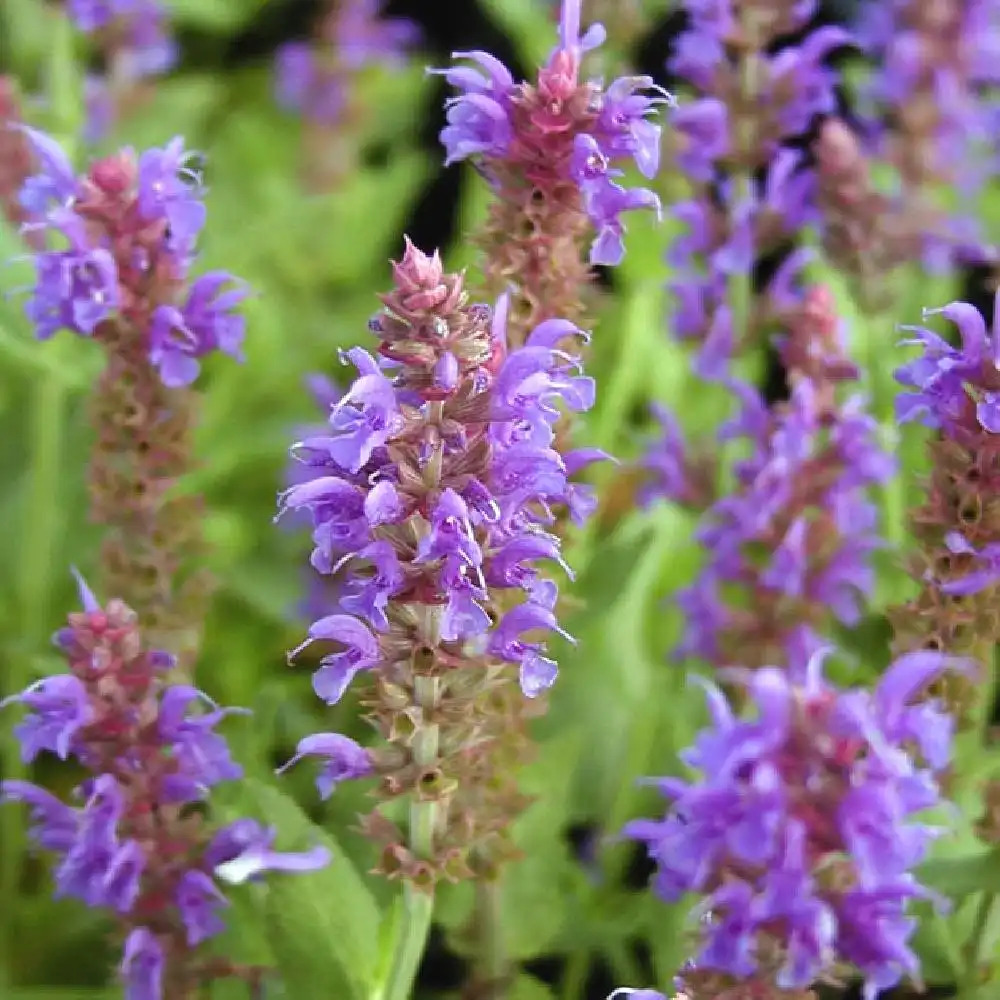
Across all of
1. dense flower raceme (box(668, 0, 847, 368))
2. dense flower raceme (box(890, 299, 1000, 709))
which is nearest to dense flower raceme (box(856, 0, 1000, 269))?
dense flower raceme (box(668, 0, 847, 368))

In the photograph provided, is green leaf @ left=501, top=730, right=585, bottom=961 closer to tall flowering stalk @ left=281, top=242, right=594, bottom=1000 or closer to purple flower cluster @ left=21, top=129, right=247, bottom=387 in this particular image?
tall flowering stalk @ left=281, top=242, right=594, bottom=1000

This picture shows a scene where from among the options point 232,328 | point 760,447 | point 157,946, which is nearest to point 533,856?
point 157,946

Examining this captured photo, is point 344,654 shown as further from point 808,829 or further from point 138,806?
point 808,829

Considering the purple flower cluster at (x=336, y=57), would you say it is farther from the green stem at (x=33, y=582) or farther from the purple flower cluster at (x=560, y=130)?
the purple flower cluster at (x=560, y=130)

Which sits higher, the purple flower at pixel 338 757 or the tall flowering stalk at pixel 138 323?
the tall flowering stalk at pixel 138 323

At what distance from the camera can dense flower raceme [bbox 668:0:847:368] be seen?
2.38m

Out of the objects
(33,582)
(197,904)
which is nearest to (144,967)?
(197,904)

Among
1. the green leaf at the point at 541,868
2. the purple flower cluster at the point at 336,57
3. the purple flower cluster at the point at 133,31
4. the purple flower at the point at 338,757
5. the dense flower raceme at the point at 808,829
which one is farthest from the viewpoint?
the purple flower cluster at the point at 336,57

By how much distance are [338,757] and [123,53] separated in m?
2.37

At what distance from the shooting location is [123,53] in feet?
11.0

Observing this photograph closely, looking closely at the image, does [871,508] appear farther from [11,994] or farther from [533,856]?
[11,994]

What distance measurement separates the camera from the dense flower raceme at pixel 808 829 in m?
1.14

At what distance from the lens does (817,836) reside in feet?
3.86

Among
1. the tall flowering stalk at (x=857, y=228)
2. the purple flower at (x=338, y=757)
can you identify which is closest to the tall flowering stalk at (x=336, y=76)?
the tall flowering stalk at (x=857, y=228)
